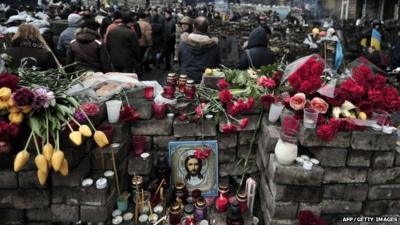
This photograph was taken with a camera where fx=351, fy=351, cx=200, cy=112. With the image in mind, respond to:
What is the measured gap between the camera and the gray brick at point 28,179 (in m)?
2.39

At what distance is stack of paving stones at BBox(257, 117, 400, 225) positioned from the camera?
2.36m

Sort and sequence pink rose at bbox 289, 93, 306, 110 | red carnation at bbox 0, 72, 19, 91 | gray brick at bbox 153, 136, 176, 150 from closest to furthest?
1. red carnation at bbox 0, 72, 19, 91
2. pink rose at bbox 289, 93, 306, 110
3. gray brick at bbox 153, 136, 176, 150

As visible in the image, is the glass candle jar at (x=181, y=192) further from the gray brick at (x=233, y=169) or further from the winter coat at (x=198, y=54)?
the winter coat at (x=198, y=54)

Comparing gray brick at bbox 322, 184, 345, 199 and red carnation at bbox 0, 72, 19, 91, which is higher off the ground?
red carnation at bbox 0, 72, 19, 91

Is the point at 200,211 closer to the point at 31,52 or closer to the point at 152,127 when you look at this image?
the point at 152,127

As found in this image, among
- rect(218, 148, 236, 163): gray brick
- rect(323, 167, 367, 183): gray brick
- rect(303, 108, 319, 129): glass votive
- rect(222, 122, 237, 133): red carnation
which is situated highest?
rect(303, 108, 319, 129): glass votive

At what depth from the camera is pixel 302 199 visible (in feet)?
7.91

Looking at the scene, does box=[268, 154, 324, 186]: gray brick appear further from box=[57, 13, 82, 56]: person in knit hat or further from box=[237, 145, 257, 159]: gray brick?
box=[57, 13, 82, 56]: person in knit hat

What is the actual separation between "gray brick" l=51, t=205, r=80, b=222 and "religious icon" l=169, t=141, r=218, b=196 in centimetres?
78

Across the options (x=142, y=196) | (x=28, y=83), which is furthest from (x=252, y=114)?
(x=28, y=83)

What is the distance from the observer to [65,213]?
98.2 inches

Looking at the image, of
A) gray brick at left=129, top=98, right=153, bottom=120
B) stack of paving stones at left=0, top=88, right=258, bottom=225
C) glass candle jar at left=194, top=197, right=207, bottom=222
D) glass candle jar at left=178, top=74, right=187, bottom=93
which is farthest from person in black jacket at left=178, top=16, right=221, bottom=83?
glass candle jar at left=194, top=197, right=207, bottom=222

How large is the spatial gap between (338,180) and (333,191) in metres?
0.09

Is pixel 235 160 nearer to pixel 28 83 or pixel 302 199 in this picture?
pixel 302 199
